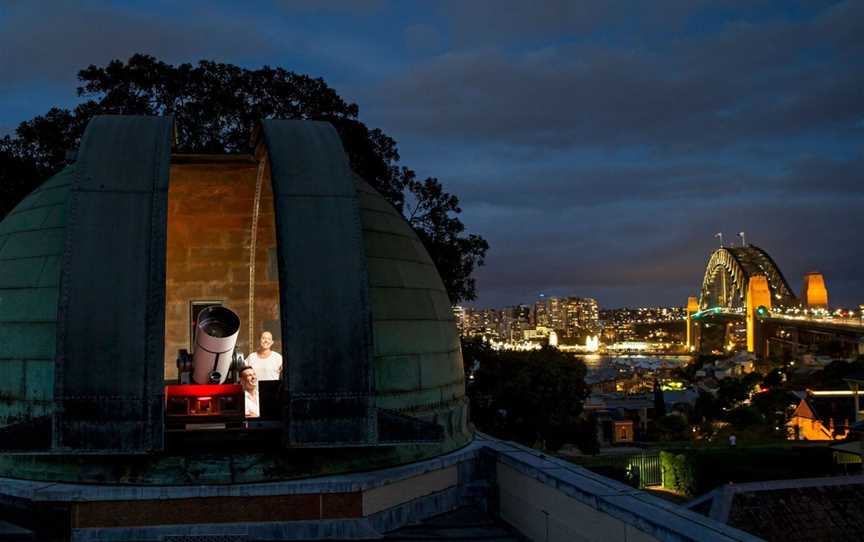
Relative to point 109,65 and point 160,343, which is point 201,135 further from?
point 160,343

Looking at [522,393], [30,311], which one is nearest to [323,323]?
[30,311]

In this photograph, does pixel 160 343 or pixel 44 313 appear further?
pixel 44 313

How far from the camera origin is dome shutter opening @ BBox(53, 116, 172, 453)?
9000 mm

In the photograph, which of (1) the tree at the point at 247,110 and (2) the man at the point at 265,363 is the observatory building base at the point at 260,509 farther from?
(1) the tree at the point at 247,110

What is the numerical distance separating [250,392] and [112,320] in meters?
3.14

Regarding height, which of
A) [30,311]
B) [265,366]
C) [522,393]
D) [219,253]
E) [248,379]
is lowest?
[522,393]

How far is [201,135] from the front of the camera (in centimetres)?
3052

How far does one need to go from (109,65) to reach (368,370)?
26277 millimetres

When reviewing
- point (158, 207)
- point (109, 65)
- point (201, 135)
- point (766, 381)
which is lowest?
point (766, 381)

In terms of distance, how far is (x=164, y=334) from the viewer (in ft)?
30.5

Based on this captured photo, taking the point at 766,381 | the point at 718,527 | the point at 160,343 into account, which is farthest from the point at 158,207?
the point at 766,381

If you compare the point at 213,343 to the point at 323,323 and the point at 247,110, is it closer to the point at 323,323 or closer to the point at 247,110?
the point at 323,323

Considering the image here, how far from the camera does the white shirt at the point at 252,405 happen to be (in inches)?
A: 465

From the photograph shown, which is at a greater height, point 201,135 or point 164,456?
point 201,135
